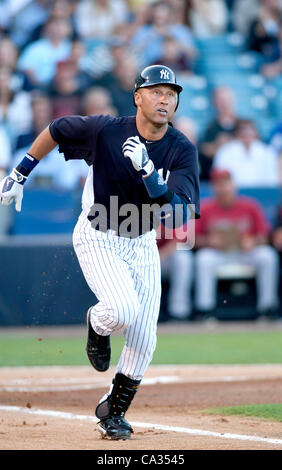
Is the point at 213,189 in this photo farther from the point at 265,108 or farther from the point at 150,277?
the point at 150,277

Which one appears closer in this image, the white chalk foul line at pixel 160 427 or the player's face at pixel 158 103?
the white chalk foul line at pixel 160 427

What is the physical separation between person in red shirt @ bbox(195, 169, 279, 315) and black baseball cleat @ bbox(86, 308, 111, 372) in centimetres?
652

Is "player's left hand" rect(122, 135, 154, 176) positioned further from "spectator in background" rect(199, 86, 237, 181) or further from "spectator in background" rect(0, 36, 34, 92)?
"spectator in background" rect(0, 36, 34, 92)

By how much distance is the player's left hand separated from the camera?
14.4 feet

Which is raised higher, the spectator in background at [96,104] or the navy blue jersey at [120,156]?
the spectator in background at [96,104]

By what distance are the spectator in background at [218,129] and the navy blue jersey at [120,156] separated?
24.4ft

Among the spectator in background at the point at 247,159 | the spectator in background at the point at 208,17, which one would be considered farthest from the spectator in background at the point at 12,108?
the spectator in background at the point at 208,17

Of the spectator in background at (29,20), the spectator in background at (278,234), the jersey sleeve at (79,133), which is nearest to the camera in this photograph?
the jersey sleeve at (79,133)

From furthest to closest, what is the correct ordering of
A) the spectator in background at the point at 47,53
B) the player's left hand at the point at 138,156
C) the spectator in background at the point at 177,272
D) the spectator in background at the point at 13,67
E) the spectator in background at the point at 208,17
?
1. the spectator in background at the point at 208,17
2. the spectator in background at the point at 47,53
3. the spectator in background at the point at 13,67
4. the spectator in background at the point at 177,272
5. the player's left hand at the point at 138,156

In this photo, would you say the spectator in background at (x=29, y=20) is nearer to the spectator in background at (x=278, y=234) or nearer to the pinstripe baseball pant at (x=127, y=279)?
the spectator in background at (x=278, y=234)

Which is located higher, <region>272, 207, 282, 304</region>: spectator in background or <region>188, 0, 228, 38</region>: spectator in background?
<region>188, 0, 228, 38</region>: spectator in background

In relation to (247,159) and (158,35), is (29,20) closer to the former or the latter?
(158,35)

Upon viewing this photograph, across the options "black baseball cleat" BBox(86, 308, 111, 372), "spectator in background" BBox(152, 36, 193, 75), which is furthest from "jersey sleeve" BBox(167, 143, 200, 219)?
"spectator in background" BBox(152, 36, 193, 75)

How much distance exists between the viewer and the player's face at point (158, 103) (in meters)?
4.76
